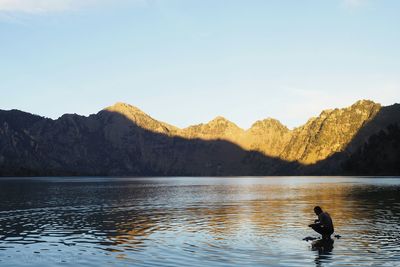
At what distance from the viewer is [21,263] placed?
33.1m

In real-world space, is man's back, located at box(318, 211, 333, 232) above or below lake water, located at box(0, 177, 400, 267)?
above

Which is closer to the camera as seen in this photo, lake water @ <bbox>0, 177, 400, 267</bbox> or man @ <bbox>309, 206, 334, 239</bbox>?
lake water @ <bbox>0, 177, 400, 267</bbox>

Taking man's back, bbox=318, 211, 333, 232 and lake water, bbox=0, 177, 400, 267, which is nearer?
lake water, bbox=0, 177, 400, 267

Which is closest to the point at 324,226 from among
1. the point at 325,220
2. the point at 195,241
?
the point at 325,220

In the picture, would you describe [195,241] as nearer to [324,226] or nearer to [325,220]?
[324,226]

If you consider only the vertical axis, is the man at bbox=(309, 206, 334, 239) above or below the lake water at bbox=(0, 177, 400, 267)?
above

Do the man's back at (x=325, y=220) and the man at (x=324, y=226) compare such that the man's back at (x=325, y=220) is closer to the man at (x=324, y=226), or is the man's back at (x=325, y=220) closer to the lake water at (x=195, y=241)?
the man at (x=324, y=226)

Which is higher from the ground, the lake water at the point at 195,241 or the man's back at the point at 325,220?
the man's back at the point at 325,220

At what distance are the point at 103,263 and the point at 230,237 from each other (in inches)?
585

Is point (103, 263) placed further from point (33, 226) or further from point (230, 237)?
point (33, 226)

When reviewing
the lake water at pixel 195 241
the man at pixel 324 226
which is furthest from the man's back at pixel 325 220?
the lake water at pixel 195 241

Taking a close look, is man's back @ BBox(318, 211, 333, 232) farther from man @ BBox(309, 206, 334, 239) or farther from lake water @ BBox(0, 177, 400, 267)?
lake water @ BBox(0, 177, 400, 267)

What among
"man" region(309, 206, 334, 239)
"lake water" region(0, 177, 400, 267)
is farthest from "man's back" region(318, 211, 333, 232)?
"lake water" region(0, 177, 400, 267)

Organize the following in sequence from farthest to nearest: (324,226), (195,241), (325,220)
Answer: (195,241)
(325,220)
(324,226)
